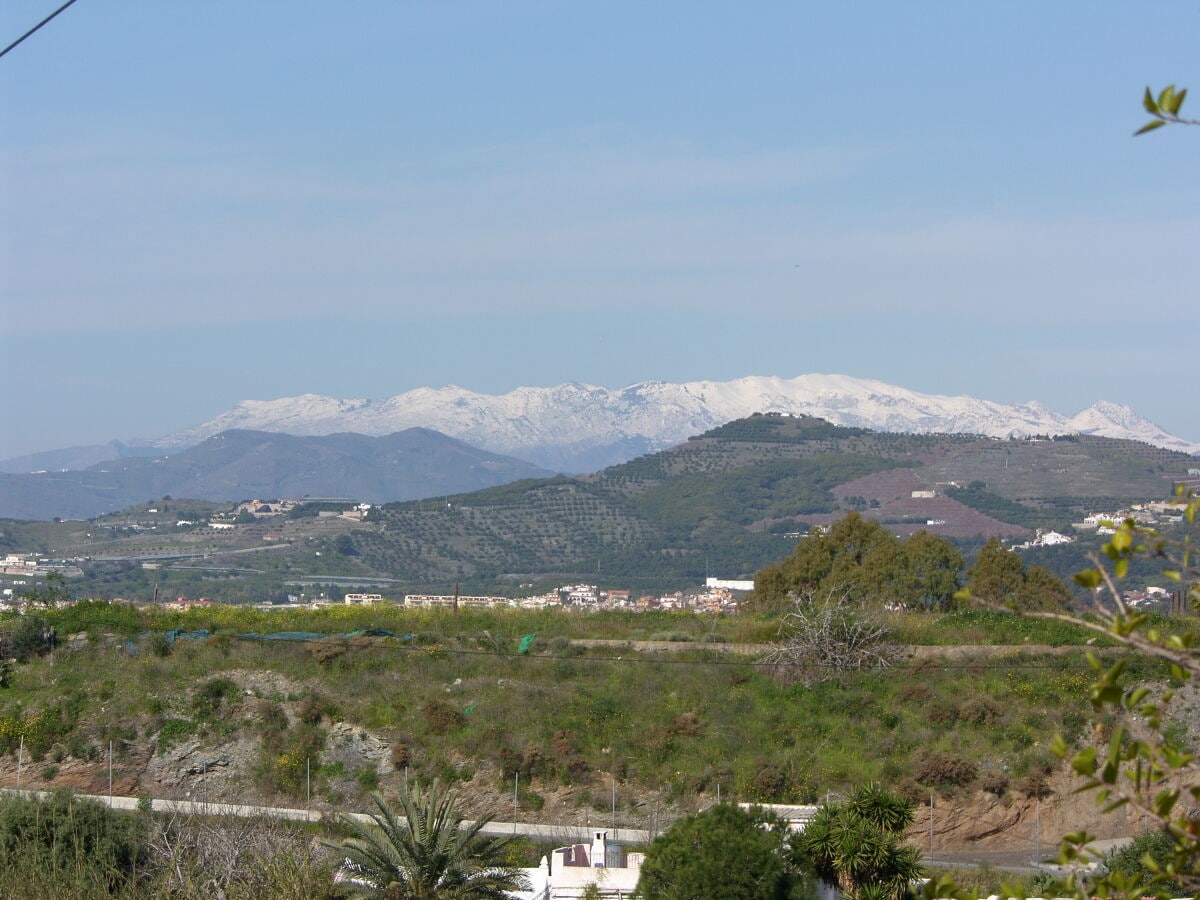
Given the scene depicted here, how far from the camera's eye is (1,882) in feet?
37.7

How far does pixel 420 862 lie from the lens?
1162 cm

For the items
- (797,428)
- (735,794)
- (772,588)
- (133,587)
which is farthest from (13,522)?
(735,794)

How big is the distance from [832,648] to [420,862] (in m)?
14.3

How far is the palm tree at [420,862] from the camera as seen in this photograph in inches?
456

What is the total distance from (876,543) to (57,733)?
19.1 metres

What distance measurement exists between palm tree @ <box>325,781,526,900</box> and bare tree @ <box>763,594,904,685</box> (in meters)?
13.0

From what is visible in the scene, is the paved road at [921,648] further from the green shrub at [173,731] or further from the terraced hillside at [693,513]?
the terraced hillside at [693,513]

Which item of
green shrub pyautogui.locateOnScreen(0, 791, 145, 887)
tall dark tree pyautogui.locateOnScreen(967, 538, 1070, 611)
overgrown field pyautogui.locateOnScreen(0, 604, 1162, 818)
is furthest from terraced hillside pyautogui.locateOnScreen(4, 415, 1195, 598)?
green shrub pyautogui.locateOnScreen(0, 791, 145, 887)

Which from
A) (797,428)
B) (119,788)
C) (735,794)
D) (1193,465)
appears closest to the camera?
(735,794)

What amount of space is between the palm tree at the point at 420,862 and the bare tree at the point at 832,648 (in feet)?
42.5

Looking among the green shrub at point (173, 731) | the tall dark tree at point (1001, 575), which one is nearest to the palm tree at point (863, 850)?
the green shrub at point (173, 731)

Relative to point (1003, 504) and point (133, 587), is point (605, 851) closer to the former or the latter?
point (133, 587)

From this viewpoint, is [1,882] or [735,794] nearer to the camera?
[1,882]

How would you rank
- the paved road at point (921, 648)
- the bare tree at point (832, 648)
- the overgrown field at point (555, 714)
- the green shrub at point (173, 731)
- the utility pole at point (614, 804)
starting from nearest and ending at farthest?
the utility pole at point (614, 804) < the overgrown field at point (555, 714) < the green shrub at point (173, 731) < the bare tree at point (832, 648) < the paved road at point (921, 648)
